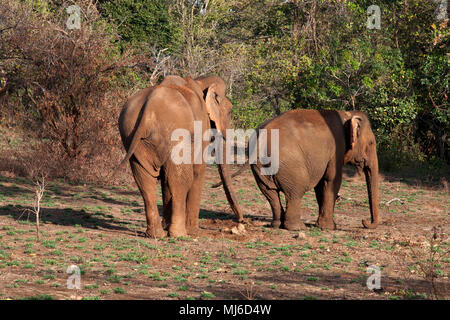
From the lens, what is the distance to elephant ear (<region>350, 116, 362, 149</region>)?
1429 centimetres

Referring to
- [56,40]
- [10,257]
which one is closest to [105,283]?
[10,257]

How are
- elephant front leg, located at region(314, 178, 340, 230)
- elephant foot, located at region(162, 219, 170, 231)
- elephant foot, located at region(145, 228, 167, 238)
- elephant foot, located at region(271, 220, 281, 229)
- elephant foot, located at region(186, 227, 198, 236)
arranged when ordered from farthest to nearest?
elephant front leg, located at region(314, 178, 340, 230) → elephant foot, located at region(271, 220, 281, 229) → elephant foot, located at region(186, 227, 198, 236) → elephant foot, located at region(162, 219, 170, 231) → elephant foot, located at region(145, 228, 167, 238)

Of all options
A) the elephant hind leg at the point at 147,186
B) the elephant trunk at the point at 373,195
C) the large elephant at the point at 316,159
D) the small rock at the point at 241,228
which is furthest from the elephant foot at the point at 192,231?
the elephant trunk at the point at 373,195

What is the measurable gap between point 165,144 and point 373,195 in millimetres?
5158

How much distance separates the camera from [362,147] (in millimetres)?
14562

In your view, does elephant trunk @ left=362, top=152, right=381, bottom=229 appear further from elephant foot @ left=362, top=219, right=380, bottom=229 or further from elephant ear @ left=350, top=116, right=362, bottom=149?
elephant ear @ left=350, top=116, right=362, bottom=149

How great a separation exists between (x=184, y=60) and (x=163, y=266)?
2469 cm

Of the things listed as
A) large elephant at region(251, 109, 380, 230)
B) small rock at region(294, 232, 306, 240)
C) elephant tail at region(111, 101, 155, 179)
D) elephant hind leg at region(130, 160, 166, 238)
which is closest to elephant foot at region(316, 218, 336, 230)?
large elephant at region(251, 109, 380, 230)

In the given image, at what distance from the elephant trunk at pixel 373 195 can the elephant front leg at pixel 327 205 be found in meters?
0.72

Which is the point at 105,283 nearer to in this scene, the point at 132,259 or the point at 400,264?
the point at 132,259

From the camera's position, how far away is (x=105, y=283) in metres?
8.60

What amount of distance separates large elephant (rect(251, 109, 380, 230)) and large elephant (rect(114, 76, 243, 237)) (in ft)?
6.63

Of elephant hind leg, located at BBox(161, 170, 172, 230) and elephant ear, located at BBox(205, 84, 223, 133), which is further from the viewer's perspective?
elephant ear, located at BBox(205, 84, 223, 133)

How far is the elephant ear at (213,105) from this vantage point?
1259 cm
